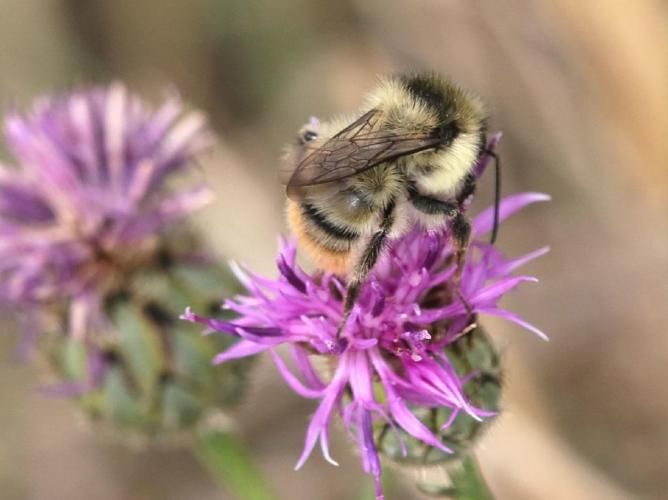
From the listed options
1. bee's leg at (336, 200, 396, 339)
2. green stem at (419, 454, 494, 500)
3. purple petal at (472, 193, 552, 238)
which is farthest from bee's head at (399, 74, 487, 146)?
green stem at (419, 454, 494, 500)

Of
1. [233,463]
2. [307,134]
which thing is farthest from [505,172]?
[307,134]

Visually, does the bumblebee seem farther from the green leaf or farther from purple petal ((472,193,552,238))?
the green leaf

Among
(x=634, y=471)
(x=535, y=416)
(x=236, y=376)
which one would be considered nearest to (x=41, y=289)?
(x=236, y=376)

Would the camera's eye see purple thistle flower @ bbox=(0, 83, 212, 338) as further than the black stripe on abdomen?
Yes

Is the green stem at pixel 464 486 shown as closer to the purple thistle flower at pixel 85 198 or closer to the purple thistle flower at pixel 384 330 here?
the purple thistle flower at pixel 384 330

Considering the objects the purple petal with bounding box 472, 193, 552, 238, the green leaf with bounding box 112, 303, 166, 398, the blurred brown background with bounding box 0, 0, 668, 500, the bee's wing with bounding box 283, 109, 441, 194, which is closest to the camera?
the bee's wing with bounding box 283, 109, 441, 194
